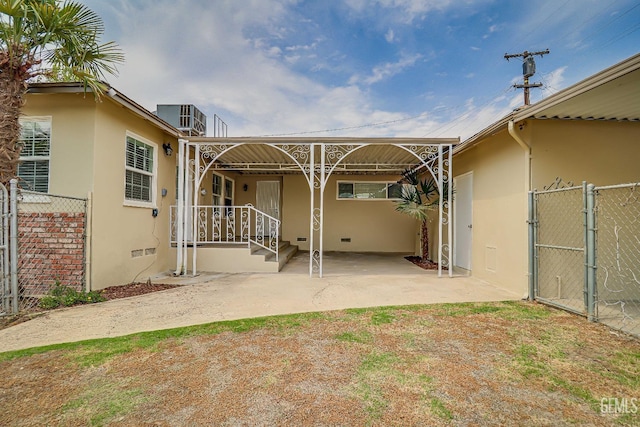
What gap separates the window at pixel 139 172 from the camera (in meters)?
6.14

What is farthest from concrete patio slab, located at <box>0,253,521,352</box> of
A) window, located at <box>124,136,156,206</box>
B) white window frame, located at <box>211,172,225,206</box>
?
white window frame, located at <box>211,172,225,206</box>

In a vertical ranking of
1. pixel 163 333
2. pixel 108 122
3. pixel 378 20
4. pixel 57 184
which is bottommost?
pixel 163 333

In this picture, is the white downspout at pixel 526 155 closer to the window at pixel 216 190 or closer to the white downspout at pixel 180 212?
the white downspout at pixel 180 212

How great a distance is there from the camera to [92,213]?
203 inches

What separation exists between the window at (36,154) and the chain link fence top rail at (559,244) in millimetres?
8059

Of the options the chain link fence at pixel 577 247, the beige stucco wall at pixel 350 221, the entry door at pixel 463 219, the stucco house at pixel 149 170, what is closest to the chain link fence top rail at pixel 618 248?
the chain link fence at pixel 577 247

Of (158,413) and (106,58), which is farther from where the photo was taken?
(106,58)

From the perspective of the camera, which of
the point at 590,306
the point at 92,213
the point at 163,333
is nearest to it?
the point at 163,333

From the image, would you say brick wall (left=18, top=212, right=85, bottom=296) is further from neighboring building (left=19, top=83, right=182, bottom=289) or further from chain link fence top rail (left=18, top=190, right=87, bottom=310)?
neighboring building (left=19, top=83, right=182, bottom=289)

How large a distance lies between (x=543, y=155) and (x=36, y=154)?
27.5 ft

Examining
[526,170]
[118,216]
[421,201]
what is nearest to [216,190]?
[118,216]

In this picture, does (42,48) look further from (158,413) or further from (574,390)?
(574,390)

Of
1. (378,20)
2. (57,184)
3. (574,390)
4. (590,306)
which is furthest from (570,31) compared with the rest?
(57,184)

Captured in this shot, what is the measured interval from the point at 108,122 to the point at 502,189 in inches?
A: 282
